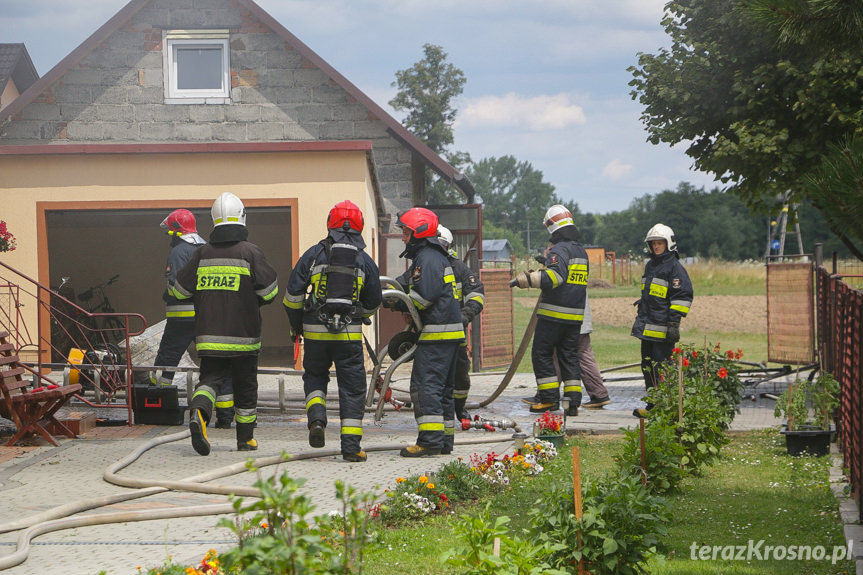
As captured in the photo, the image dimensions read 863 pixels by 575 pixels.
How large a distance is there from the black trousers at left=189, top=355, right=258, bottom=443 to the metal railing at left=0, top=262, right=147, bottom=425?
141 centimetres

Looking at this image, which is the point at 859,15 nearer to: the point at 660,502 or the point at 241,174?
the point at 660,502

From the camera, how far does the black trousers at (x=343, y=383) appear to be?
755 centimetres

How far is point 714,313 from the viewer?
28156 mm

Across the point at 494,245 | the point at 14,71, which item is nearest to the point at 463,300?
the point at 14,71

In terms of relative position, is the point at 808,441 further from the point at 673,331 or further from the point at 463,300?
the point at 463,300

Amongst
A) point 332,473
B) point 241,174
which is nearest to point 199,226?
point 241,174

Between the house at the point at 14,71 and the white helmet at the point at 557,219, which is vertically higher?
the house at the point at 14,71

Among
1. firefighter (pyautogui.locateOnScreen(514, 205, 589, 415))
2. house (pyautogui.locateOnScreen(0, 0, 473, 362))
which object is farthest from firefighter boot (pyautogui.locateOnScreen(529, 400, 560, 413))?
house (pyautogui.locateOnScreen(0, 0, 473, 362))

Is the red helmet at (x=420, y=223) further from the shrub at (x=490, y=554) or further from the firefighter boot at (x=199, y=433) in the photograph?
the shrub at (x=490, y=554)

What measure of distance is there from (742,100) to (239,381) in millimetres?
6761

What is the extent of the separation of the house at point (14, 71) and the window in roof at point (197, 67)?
9.74 meters

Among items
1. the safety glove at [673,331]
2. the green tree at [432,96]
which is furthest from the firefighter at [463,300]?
the green tree at [432,96]

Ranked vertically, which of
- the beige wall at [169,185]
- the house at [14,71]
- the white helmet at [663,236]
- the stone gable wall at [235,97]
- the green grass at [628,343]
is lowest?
the green grass at [628,343]

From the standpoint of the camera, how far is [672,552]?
513 cm
